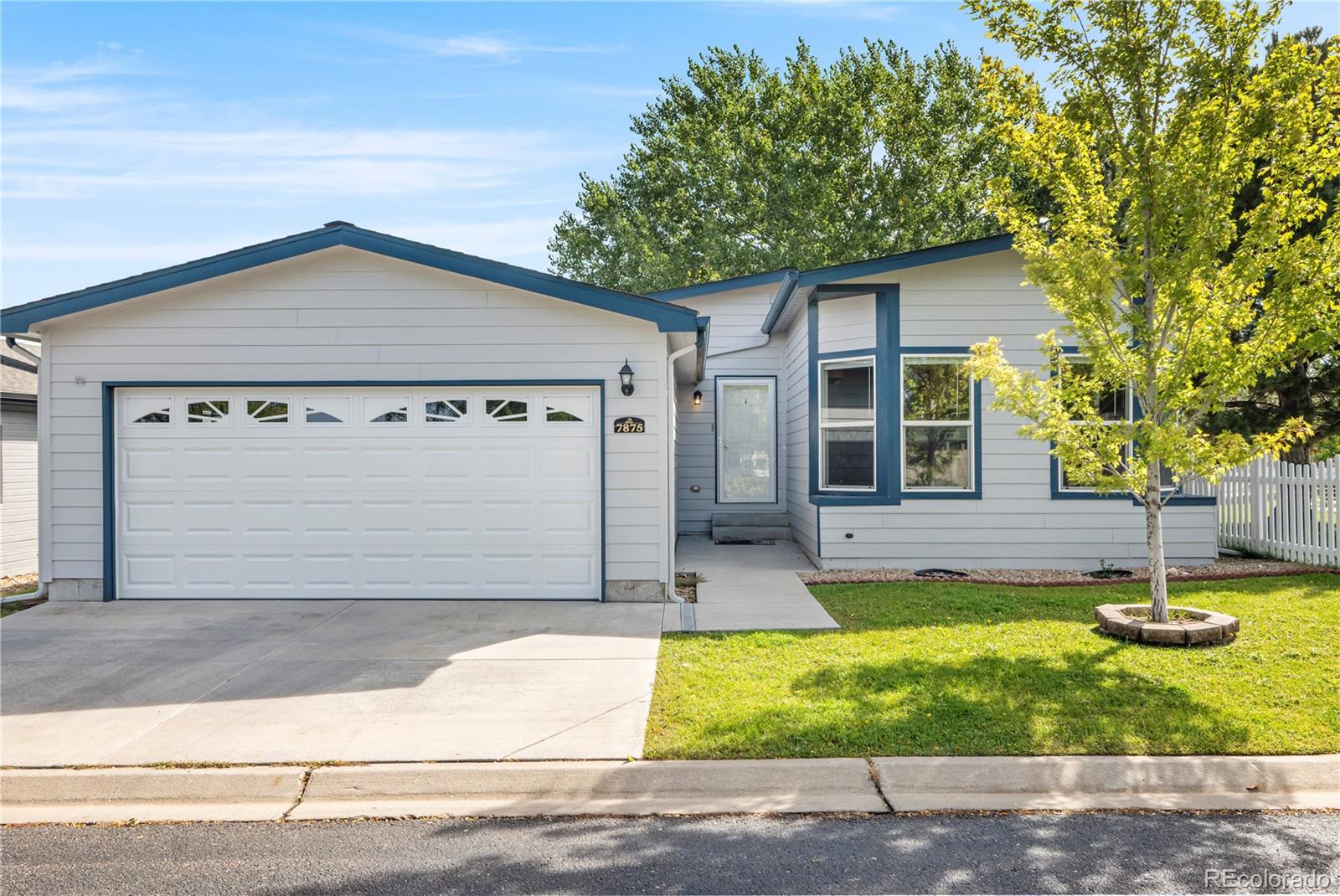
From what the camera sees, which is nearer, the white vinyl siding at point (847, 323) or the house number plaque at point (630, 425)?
the house number plaque at point (630, 425)

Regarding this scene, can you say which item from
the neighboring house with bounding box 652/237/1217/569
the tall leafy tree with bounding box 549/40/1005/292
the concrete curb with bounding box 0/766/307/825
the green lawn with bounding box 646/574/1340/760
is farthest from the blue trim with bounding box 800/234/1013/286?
the tall leafy tree with bounding box 549/40/1005/292

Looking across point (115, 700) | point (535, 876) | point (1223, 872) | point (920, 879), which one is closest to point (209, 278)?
point (115, 700)

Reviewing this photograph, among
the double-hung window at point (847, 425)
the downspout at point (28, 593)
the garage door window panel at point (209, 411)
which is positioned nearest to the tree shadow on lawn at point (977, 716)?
the double-hung window at point (847, 425)

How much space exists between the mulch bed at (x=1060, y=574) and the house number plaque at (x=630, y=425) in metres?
2.66

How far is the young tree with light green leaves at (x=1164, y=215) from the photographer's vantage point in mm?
5699

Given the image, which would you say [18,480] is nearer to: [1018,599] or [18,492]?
[18,492]

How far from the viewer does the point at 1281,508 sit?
33.4 ft

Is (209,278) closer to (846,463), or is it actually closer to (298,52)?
(298,52)

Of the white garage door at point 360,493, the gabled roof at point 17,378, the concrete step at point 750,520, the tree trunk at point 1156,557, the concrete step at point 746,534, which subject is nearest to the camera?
the tree trunk at point 1156,557

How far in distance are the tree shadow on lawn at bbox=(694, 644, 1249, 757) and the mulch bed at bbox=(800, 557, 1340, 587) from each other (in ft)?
11.8

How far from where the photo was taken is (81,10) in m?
8.45

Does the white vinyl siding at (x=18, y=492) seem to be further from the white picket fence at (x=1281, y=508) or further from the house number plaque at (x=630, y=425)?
the white picket fence at (x=1281, y=508)

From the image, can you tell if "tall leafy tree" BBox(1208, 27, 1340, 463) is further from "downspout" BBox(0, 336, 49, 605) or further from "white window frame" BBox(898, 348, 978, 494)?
"downspout" BBox(0, 336, 49, 605)

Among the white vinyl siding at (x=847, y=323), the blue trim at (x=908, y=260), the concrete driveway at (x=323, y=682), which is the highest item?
the blue trim at (x=908, y=260)
